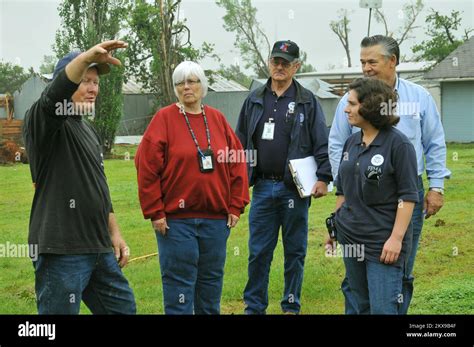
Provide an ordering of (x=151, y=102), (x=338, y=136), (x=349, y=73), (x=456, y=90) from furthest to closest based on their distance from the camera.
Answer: (x=349, y=73)
(x=151, y=102)
(x=456, y=90)
(x=338, y=136)

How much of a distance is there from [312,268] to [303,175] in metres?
1.96

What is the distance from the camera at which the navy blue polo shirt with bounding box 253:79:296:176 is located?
18.0 ft

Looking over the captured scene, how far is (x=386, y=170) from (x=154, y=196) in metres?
1.42

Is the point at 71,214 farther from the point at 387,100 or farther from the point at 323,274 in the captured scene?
the point at 323,274

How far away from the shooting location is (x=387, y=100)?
13.3ft

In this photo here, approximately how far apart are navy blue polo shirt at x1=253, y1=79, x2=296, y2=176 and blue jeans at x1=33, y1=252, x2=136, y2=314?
1945 mm

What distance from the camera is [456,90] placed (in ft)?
82.2

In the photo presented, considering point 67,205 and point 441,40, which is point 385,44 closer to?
point 67,205

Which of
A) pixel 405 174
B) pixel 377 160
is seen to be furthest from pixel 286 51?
pixel 405 174

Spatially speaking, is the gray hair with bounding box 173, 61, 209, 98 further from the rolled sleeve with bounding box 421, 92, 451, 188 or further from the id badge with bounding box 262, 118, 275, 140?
the rolled sleeve with bounding box 421, 92, 451, 188

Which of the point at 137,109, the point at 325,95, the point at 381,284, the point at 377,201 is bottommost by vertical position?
the point at 381,284

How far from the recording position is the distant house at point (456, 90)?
24.0m

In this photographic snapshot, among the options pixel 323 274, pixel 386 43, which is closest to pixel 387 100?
pixel 386 43

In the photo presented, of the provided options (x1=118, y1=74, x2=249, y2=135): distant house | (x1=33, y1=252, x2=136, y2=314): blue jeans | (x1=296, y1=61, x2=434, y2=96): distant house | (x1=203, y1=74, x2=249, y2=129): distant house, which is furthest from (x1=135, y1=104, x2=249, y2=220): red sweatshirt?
(x1=296, y1=61, x2=434, y2=96): distant house
